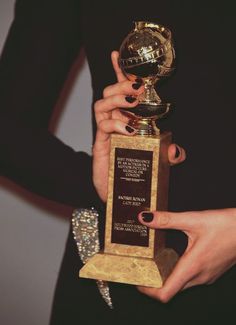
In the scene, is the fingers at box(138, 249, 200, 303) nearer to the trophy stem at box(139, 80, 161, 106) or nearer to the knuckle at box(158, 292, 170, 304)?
the knuckle at box(158, 292, 170, 304)

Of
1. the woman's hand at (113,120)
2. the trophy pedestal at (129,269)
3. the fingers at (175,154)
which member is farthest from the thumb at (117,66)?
the trophy pedestal at (129,269)

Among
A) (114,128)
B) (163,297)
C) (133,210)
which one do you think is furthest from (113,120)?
(163,297)

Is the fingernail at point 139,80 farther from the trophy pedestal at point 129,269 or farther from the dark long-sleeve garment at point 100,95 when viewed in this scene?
the trophy pedestal at point 129,269

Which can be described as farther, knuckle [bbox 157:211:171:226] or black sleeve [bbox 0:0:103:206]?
black sleeve [bbox 0:0:103:206]

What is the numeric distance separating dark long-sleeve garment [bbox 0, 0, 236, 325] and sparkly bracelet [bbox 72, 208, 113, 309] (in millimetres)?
15

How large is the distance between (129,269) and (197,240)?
10cm

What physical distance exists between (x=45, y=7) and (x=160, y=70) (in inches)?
11.7

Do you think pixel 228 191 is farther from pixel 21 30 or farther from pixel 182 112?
pixel 21 30

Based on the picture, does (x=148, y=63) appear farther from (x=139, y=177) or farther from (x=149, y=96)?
(x=139, y=177)

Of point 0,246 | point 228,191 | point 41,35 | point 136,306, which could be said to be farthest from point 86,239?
point 0,246

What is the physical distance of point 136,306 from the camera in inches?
40.5

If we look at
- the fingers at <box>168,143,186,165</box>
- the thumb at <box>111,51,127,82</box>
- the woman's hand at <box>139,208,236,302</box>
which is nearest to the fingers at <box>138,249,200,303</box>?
A: the woman's hand at <box>139,208,236,302</box>

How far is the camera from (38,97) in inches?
45.2

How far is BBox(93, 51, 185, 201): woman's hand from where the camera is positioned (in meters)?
0.94
